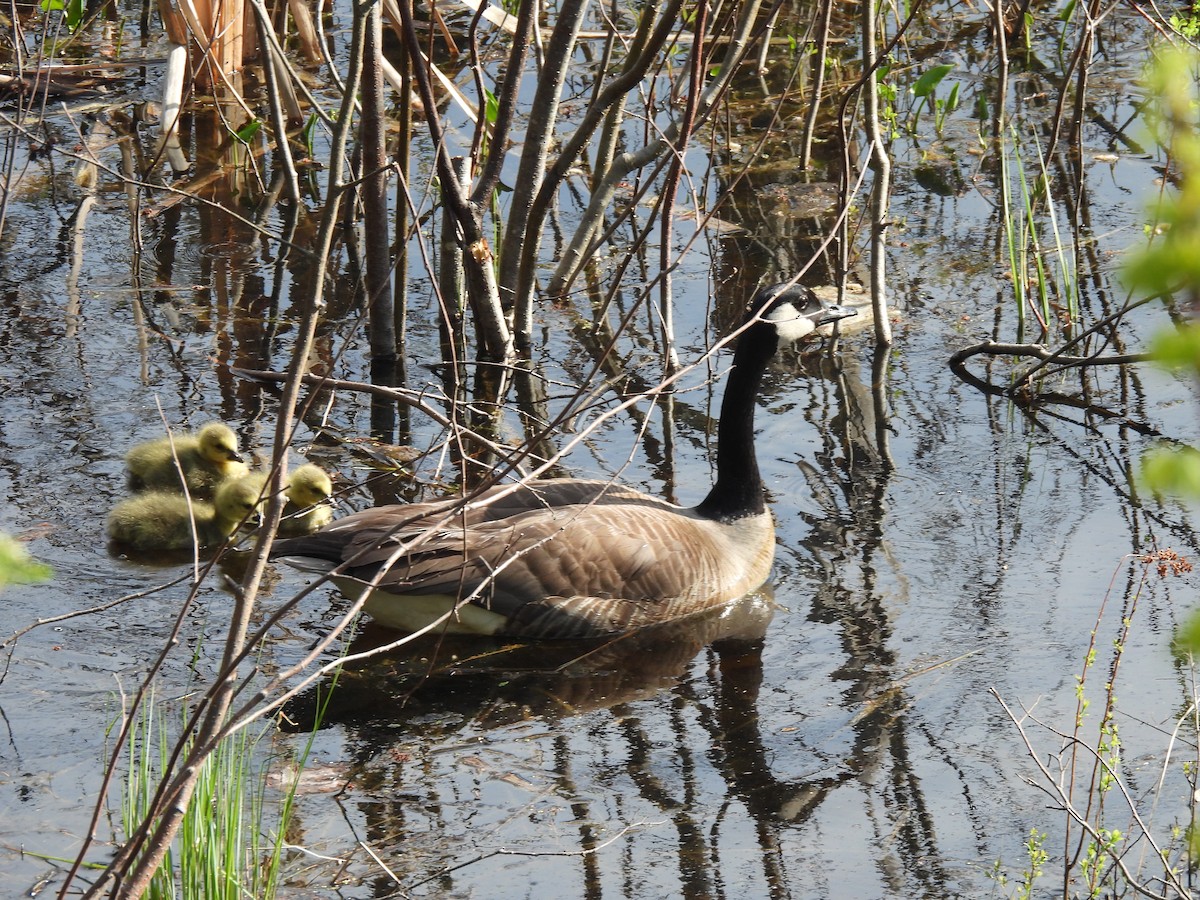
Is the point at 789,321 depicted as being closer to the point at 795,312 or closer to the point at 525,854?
the point at 795,312

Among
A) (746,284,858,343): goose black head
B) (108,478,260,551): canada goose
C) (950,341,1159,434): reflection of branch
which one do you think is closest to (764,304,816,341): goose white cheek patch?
(746,284,858,343): goose black head

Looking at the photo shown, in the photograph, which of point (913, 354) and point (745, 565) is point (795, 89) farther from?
point (745, 565)

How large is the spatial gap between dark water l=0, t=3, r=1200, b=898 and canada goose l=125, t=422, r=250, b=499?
22 cm

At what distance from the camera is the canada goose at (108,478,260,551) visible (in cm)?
598

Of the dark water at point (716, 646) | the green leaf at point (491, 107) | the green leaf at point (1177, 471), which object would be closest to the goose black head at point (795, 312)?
the dark water at point (716, 646)

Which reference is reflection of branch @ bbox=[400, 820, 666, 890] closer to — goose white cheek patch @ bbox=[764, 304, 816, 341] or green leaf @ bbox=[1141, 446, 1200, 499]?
goose white cheek patch @ bbox=[764, 304, 816, 341]

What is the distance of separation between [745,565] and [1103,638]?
4.85 feet

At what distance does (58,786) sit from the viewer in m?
4.48

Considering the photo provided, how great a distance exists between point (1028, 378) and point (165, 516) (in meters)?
4.27

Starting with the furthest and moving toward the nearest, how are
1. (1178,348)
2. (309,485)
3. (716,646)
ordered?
(309,485)
(716,646)
(1178,348)

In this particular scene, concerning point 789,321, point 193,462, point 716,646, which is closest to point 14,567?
point 716,646

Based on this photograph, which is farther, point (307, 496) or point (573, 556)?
point (307, 496)

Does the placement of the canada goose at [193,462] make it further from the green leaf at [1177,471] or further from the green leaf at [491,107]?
the green leaf at [1177,471]

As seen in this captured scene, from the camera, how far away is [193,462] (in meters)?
6.49
